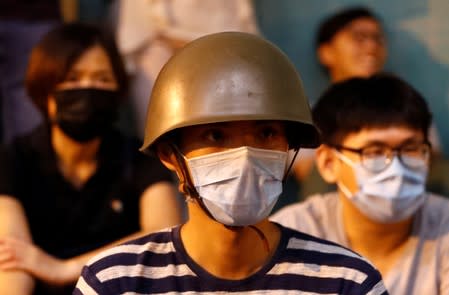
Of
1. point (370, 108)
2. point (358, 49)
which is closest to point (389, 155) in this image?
point (370, 108)

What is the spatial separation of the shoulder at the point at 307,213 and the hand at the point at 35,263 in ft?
1.83

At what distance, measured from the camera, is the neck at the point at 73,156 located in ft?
7.69

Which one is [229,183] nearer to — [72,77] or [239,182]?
[239,182]

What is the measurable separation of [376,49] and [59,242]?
4.43 feet

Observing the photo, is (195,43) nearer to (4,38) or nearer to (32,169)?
(32,169)

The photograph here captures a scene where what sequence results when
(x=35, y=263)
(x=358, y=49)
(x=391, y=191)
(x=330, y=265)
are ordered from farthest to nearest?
(x=358, y=49) < (x=35, y=263) < (x=391, y=191) < (x=330, y=265)

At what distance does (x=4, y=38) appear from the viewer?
278 centimetres

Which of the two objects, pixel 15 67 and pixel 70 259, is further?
pixel 15 67

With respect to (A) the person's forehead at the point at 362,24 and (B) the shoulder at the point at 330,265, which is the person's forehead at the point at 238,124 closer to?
(B) the shoulder at the point at 330,265

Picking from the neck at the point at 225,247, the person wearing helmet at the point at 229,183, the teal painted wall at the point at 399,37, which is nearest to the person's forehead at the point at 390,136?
the person wearing helmet at the point at 229,183

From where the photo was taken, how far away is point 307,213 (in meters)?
2.17

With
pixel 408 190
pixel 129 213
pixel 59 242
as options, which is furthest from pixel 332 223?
pixel 59 242

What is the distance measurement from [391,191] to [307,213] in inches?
10.3

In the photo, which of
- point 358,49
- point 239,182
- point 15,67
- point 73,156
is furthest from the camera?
point 358,49
